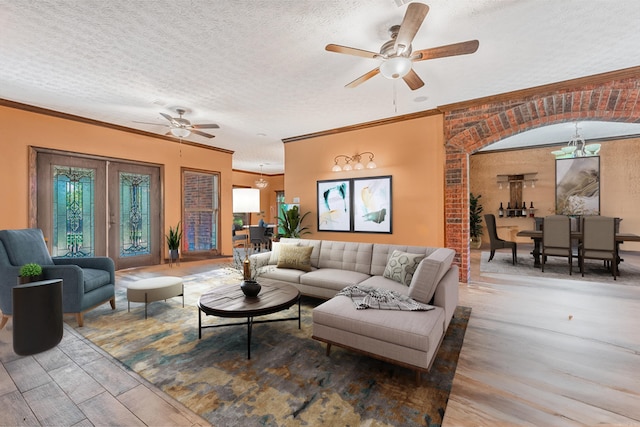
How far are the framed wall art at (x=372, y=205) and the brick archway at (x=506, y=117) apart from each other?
3.35 feet

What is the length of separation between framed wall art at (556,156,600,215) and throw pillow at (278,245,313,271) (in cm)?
735

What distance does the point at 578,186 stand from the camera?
714cm

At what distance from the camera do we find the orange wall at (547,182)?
6.67 m

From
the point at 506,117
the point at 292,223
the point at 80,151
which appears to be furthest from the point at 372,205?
the point at 80,151

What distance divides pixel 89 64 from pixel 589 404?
5220mm

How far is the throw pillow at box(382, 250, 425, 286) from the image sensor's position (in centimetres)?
296

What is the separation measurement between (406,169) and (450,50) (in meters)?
2.73

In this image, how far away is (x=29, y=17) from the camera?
2291 millimetres

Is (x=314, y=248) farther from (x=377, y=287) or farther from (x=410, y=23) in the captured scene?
(x=410, y=23)

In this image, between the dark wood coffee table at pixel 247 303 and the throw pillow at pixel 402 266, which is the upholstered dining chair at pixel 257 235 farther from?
the throw pillow at pixel 402 266

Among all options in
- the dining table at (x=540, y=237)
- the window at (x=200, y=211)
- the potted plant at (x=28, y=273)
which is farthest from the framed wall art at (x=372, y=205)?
the potted plant at (x=28, y=273)

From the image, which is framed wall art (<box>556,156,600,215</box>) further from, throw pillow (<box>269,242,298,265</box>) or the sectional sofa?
throw pillow (<box>269,242,298,265</box>)

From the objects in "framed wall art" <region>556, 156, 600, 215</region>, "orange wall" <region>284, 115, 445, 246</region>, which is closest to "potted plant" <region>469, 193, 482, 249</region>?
"framed wall art" <region>556, 156, 600, 215</region>

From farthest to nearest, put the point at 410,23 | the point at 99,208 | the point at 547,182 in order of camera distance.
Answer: the point at 547,182
the point at 99,208
the point at 410,23
